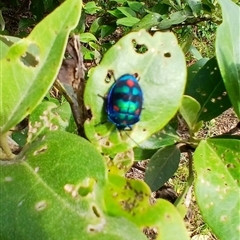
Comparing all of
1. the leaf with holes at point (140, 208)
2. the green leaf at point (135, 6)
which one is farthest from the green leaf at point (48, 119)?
the green leaf at point (135, 6)

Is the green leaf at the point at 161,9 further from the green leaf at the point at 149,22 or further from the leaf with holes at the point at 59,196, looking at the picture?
the leaf with holes at the point at 59,196

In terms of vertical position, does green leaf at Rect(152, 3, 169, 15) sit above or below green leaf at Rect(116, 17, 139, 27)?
above

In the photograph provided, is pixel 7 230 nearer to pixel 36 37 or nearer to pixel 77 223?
pixel 77 223

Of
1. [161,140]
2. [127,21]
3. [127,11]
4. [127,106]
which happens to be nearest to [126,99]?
[127,106]

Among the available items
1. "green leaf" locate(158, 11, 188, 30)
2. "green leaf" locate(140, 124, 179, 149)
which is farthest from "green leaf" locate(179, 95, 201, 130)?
"green leaf" locate(158, 11, 188, 30)

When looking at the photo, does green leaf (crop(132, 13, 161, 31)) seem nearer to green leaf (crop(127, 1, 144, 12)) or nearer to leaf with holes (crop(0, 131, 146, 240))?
green leaf (crop(127, 1, 144, 12))

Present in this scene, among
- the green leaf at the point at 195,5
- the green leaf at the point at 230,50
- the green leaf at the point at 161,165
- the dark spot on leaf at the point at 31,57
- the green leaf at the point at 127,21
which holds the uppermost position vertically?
the dark spot on leaf at the point at 31,57
